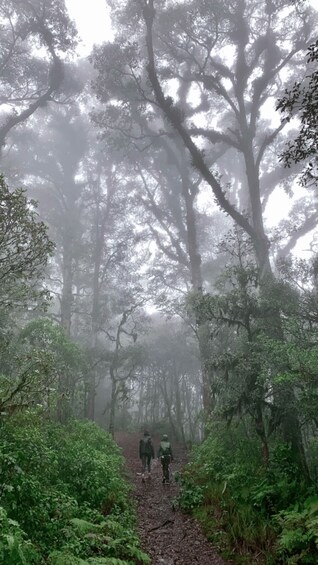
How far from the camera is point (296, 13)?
62.6 feet

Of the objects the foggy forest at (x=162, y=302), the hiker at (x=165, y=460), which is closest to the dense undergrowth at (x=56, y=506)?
the foggy forest at (x=162, y=302)

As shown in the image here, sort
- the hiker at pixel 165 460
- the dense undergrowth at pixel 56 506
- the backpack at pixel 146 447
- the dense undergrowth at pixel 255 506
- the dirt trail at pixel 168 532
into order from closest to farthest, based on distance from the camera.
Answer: the dense undergrowth at pixel 56 506 < the dense undergrowth at pixel 255 506 < the dirt trail at pixel 168 532 < the hiker at pixel 165 460 < the backpack at pixel 146 447

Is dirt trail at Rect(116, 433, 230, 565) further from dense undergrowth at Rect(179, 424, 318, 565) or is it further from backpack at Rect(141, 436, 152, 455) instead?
backpack at Rect(141, 436, 152, 455)

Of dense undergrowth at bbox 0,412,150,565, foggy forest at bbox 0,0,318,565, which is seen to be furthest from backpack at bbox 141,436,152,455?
dense undergrowth at bbox 0,412,150,565

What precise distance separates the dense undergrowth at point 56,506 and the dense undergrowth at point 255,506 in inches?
66.2

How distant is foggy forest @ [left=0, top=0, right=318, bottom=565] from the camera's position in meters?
6.20

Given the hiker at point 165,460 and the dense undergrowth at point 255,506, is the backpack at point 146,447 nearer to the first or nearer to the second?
the hiker at point 165,460

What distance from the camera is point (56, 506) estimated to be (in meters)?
5.55

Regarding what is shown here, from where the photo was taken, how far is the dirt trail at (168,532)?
654cm

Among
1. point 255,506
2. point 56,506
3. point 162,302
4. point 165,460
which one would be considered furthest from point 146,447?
point 162,302

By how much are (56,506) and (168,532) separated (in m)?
3.30

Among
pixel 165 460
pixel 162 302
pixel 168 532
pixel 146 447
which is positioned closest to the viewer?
pixel 168 532

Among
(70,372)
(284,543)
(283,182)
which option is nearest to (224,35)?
(283,182)

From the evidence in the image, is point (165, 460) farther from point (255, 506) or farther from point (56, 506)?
point (56, 506)
